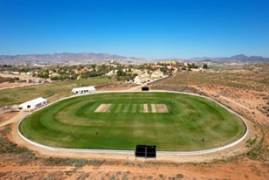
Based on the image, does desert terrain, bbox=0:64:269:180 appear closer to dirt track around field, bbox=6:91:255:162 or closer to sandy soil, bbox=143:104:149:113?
dirt track around field, bbox=6:91:255:162

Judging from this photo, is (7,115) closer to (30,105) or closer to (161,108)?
(30,105)

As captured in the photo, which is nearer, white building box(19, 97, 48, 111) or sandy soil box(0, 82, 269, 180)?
sandy soil box(0, 82, 269, 180)

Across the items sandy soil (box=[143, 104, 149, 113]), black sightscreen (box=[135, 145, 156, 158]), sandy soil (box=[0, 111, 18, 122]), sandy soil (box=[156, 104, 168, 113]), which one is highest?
sandy soil (box=[156, 104, 168, 113])

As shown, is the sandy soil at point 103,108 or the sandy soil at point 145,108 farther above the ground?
the sandy soil at point 145,108

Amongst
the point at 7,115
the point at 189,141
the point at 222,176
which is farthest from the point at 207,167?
the point at 7,115

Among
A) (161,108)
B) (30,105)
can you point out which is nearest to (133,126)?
(161,108)

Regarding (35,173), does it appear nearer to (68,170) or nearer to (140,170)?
(68,170)

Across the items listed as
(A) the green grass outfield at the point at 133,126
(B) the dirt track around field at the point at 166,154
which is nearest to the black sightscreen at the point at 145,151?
(B) the dirt track around field at the point at 166,154

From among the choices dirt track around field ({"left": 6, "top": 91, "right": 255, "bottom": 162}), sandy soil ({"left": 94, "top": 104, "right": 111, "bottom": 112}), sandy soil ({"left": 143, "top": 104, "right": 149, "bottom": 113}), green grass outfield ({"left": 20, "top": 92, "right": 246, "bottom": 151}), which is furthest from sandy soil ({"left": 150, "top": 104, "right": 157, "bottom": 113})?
dirt track around field ({"left": 6, "top": 91, "right": 255, "bottom": 162})

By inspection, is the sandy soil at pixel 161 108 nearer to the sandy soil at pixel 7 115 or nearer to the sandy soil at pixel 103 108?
the sandy soil at pixel 103 108
